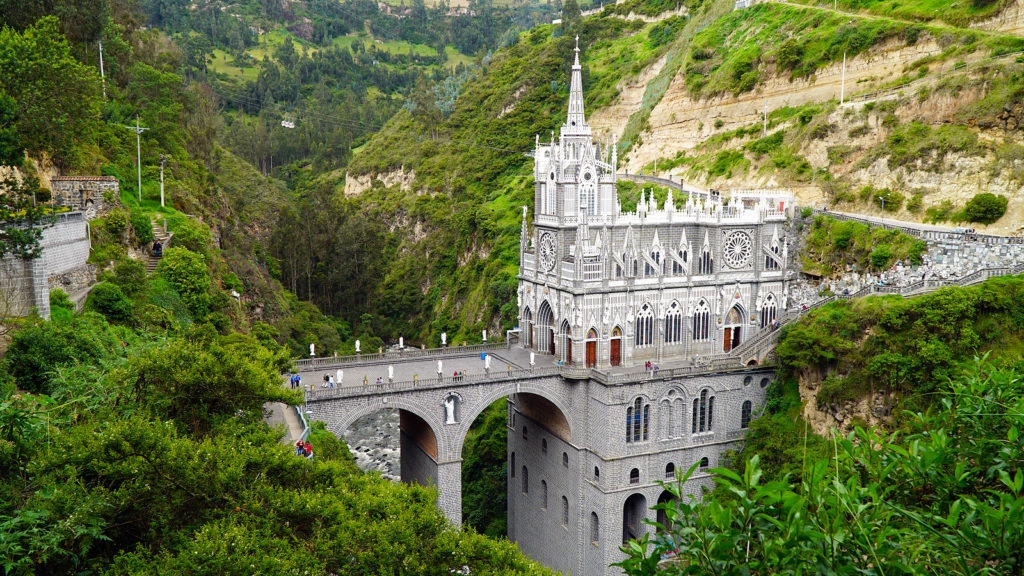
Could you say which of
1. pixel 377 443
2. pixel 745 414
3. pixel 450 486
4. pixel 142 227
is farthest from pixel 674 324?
pixel 142 227

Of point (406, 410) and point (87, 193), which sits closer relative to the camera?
point (406, 410)

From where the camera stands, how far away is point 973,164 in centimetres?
4788

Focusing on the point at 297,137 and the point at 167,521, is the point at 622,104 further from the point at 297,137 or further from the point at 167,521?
the point at 167,521

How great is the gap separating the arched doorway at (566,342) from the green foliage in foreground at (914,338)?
45.7ft

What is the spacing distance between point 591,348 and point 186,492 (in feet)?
91.0

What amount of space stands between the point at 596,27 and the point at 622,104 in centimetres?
2529

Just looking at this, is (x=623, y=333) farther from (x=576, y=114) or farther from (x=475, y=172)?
(x=475, y=172)

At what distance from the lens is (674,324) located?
1873 inches

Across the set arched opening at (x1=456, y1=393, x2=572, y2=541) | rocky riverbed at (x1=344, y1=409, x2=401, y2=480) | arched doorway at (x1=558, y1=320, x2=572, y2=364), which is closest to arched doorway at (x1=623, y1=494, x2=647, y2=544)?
arched opening at (x1=456, y1=393, x2=572, y2=541)

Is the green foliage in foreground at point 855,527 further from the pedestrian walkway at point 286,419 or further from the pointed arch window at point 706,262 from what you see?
the pointed arch window at point 706,262

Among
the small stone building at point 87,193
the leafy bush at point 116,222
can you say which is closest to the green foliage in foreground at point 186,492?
the leafy bush at point 116,222

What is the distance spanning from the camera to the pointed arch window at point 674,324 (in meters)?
47.2

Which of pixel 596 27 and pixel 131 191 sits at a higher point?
pixel 596 27

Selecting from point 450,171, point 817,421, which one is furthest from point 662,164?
point 817,421
